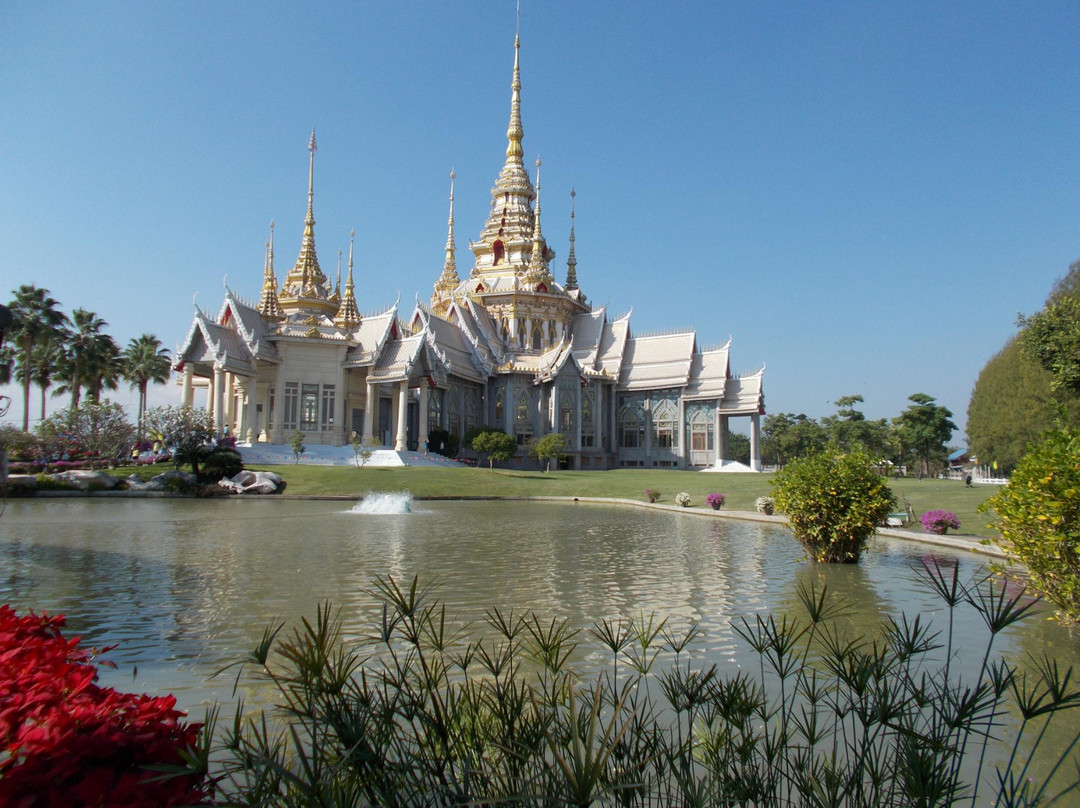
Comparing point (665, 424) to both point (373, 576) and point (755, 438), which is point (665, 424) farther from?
point (373, 576)

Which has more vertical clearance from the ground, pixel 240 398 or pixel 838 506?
pixel 240 398

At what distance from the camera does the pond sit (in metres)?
6.51

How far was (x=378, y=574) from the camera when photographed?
30.2ft

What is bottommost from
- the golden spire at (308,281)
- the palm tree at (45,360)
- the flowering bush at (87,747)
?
the flowering bush at (87,747)

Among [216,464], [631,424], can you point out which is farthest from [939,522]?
[631,424]

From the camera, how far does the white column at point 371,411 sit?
4019 centimetres

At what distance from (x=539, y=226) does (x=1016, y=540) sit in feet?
181

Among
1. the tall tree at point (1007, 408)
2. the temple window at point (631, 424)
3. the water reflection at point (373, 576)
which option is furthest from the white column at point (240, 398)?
the tall tree at point (1007, 408)

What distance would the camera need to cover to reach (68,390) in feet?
139

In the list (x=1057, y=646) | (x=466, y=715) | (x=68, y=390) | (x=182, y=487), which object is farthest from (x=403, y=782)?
(x=68, y=390)

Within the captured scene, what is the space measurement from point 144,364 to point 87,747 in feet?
164

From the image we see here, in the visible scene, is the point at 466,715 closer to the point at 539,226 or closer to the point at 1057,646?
the point at 1057,646

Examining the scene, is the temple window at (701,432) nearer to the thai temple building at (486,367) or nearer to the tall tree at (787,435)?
the thai temple building at (486,367)

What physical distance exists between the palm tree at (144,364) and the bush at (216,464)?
21.9m
